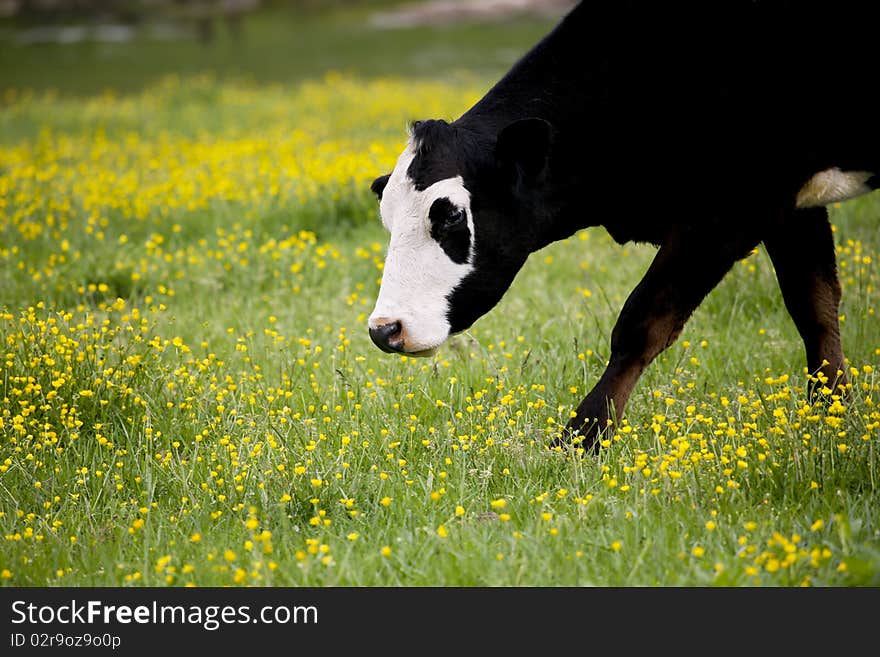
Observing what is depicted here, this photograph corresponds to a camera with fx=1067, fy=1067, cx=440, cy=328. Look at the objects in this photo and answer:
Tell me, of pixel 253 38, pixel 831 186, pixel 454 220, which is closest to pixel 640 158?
pixel 831 186

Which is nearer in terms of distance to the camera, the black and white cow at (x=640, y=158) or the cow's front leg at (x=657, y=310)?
the black and white cow at (x=640, y=158)

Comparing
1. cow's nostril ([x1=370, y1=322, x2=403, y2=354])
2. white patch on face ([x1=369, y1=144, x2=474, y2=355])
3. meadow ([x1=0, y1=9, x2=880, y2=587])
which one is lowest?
meadow ([x1=0, y1=9, x2=880, y2=587])

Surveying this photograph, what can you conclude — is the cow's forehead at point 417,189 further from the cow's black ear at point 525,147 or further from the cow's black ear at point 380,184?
the cow's black ear at point 380,184

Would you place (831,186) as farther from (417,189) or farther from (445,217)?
(417,189)

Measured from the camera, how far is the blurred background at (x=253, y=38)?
25.1m

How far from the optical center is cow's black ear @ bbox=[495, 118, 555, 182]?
420cm

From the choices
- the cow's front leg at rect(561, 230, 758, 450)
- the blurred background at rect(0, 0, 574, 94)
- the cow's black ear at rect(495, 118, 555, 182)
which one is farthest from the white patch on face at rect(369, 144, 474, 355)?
the blurred background at rect(0, 0, 574, 94)

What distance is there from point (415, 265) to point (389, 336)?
0.31 m

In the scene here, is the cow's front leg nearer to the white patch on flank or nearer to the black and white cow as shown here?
the black and white cow

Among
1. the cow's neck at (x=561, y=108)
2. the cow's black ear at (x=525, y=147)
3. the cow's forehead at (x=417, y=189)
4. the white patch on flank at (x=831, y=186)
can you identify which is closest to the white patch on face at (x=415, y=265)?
the cow's forehead at (x=417, y=189)

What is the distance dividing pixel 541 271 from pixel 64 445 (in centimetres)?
368

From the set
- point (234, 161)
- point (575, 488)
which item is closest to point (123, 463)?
point (575, 488)

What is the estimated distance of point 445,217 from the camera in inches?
166

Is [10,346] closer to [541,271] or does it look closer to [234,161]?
[541,271]
